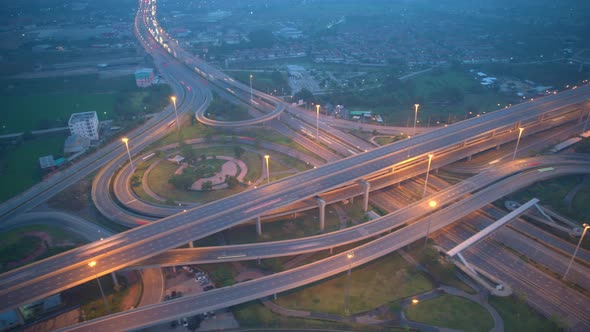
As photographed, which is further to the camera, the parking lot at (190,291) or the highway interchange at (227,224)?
the highway interchange at (227,224)

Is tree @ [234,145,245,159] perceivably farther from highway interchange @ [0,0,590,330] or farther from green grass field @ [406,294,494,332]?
green grass field @ [406,294,494,332]

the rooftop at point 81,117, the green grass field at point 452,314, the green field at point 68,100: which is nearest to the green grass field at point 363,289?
the green grass field at point 452,314

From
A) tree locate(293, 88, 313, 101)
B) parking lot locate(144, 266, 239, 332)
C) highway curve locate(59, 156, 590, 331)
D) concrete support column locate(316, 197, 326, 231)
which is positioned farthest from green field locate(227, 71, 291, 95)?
parking lot locate(144, 266, 239, 332)

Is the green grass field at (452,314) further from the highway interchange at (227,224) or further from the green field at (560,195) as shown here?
the green field at (560,195)

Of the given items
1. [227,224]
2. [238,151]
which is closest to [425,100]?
[238,151]

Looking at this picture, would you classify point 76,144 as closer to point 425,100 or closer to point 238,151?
point 238,151

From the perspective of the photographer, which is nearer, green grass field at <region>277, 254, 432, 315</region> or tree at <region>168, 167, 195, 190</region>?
green grass field at <region>277, 254, 432, 315</region>
